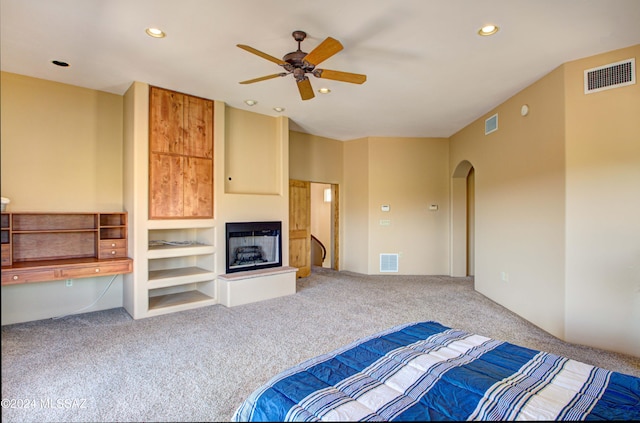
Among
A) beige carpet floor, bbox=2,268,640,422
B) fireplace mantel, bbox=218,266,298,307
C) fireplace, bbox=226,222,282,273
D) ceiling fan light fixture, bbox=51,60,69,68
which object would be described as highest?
ceiling fan light fixture, bbox=51,60,69,68

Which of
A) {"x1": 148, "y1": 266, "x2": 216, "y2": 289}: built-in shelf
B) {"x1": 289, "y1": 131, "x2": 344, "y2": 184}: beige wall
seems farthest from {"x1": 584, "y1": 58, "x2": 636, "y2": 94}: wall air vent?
{"x1": 148, "y1": 266, "x2": 216, "y2": 289}: built-in shelf

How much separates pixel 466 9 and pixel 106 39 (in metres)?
3.13

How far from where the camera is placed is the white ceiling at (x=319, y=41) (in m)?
2.73

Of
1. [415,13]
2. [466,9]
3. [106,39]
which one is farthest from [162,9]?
[466,9]

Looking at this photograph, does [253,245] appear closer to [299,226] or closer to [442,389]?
[299,226]

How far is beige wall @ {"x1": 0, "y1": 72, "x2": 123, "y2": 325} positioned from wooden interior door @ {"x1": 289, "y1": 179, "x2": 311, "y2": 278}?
113 inches

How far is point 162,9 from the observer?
2752 mm

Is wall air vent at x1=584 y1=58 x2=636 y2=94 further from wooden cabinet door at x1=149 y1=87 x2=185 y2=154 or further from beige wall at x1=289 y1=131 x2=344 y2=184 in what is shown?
wooden cabinet door at x1=149 y1=87 x2=185 y2=154

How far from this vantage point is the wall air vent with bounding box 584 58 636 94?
321 centimetres

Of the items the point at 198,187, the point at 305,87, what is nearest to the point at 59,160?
the point at 198,187

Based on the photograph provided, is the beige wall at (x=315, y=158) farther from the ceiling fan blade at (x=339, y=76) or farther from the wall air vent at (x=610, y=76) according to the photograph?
the wall air vent at (x=610, y=76)

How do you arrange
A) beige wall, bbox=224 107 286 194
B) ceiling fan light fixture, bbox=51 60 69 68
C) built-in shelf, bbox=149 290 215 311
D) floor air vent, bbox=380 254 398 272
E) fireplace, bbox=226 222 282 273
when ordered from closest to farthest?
1. ceiling fan light fixture, bbox=51 60 69 68
2. built-in shelf, bbox=149 290 215 311
3. fireplace, bbox=226 222 282 273
4. beige wall, bbox=224 107 286 194
5. floor air vent, bbox=380 254 398 272

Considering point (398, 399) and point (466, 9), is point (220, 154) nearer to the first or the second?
point (466, 9)

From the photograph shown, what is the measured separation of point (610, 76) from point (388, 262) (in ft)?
15.0
